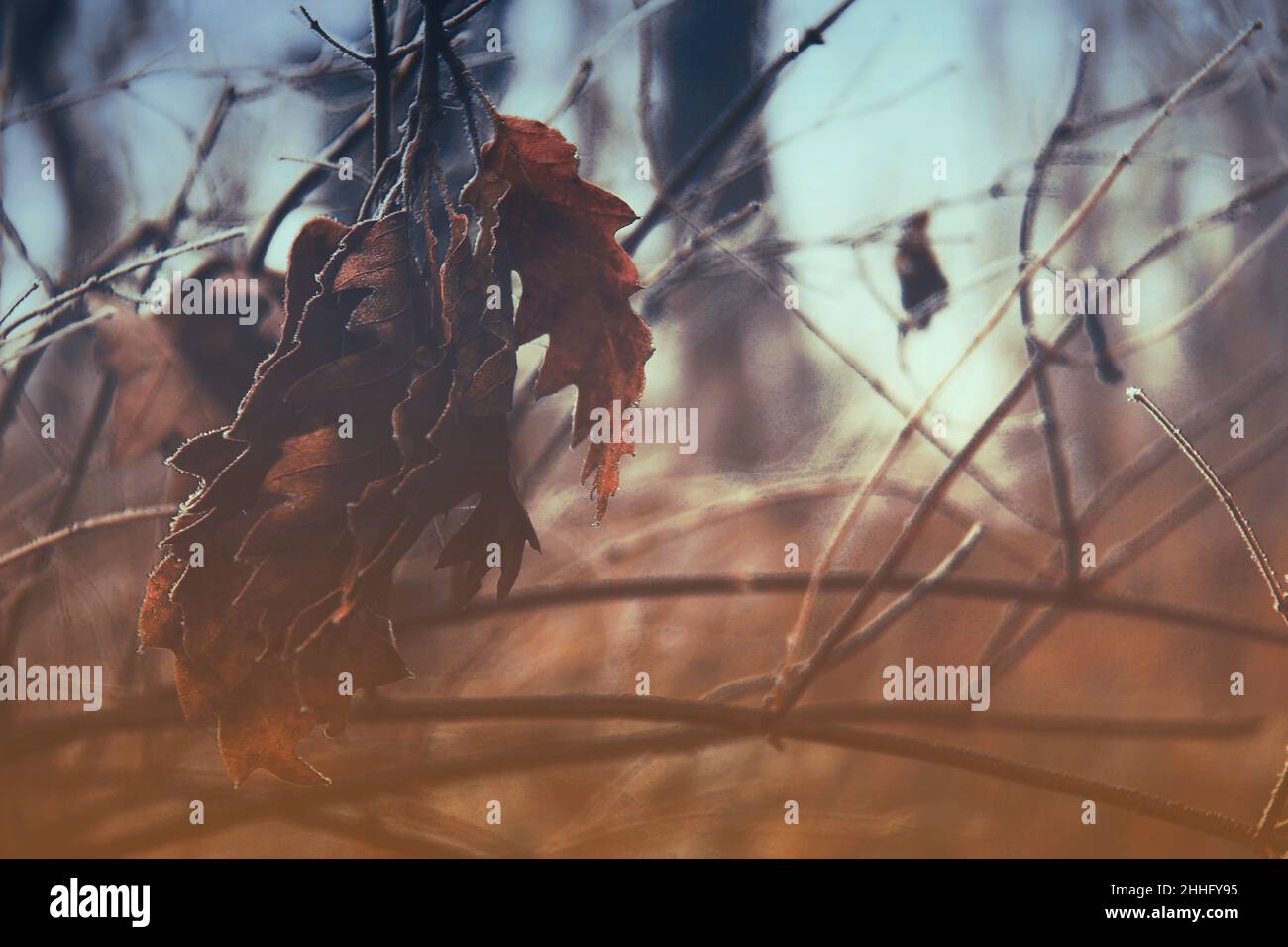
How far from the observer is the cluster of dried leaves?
94cm

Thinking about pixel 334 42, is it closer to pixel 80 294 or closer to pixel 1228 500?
pixel 80 294

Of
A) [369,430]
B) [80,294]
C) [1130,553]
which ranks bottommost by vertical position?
[1130,553]

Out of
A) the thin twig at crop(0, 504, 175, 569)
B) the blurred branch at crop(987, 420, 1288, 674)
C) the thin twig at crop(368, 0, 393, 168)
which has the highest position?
the thin twig at crop(368, 0, 393, 168)

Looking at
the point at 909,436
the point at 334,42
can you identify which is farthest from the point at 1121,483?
the point at 334,42

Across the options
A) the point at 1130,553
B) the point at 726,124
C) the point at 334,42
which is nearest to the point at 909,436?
the point at 1130,553

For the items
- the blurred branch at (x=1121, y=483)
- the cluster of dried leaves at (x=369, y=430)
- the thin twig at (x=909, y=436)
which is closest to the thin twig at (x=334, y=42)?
the cluster of dried leaves at (x=369, y=430)

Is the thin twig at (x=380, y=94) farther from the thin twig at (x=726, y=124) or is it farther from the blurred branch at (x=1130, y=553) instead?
the blurred branch at (x=1130, y=553)

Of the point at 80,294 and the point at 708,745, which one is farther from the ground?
the point at 80,294

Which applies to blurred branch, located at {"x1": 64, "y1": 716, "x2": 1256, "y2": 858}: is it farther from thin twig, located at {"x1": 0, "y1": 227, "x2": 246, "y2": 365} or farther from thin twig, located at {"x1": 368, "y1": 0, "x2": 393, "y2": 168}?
thin twig, located at {"x1": 368, "y1": 0, "x2": 393, "y2": 168}

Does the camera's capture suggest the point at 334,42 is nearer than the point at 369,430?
No

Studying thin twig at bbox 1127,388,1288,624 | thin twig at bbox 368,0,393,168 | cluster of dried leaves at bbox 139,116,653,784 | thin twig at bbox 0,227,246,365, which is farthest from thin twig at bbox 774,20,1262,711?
thin twig at bbox 0,227,246,365

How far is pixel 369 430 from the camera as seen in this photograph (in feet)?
3.14

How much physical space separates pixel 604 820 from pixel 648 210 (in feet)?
2.28

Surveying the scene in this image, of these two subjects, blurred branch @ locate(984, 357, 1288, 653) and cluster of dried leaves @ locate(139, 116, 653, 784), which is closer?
cluster of dried leaves @ locate(139, 116, 653, 784)
